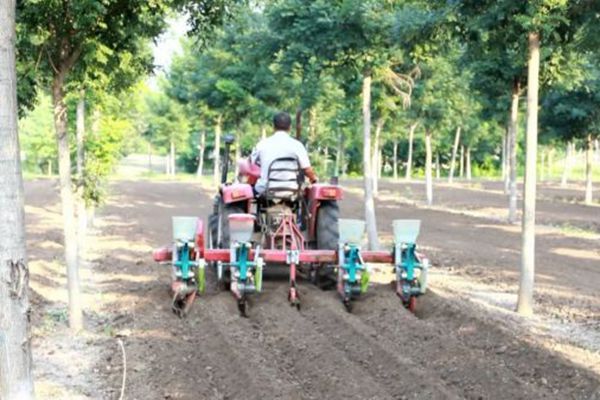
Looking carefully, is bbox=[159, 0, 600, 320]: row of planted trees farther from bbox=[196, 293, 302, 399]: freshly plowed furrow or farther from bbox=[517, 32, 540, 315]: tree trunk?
bbox=[196, 293, 302, 399]: freshly plowed furrow

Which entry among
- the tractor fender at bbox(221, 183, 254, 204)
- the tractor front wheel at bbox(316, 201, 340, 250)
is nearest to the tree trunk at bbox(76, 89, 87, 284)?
the tractor fender at bbox(221, 183, 254, 204)

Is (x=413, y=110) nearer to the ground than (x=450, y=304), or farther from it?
farther from it

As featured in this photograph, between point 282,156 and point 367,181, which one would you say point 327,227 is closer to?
point 282,156

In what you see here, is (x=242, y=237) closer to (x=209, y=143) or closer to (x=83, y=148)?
(x=83, y=148)

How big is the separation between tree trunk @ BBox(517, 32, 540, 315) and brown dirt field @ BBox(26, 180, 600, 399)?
0.33 metres

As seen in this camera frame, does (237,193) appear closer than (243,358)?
No

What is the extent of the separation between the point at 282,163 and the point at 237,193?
2.19ft

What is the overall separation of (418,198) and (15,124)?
105ft

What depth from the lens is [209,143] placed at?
6644 cm

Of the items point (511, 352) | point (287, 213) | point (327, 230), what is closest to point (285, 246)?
point (287, 213)

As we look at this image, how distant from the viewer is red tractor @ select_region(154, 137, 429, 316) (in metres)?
9.03

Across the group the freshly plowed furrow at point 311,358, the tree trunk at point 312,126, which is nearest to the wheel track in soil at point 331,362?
the freshly plowed furrow at point 311,358

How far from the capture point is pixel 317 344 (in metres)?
7.43

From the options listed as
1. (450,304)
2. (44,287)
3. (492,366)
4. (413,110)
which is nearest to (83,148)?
(44,287)
